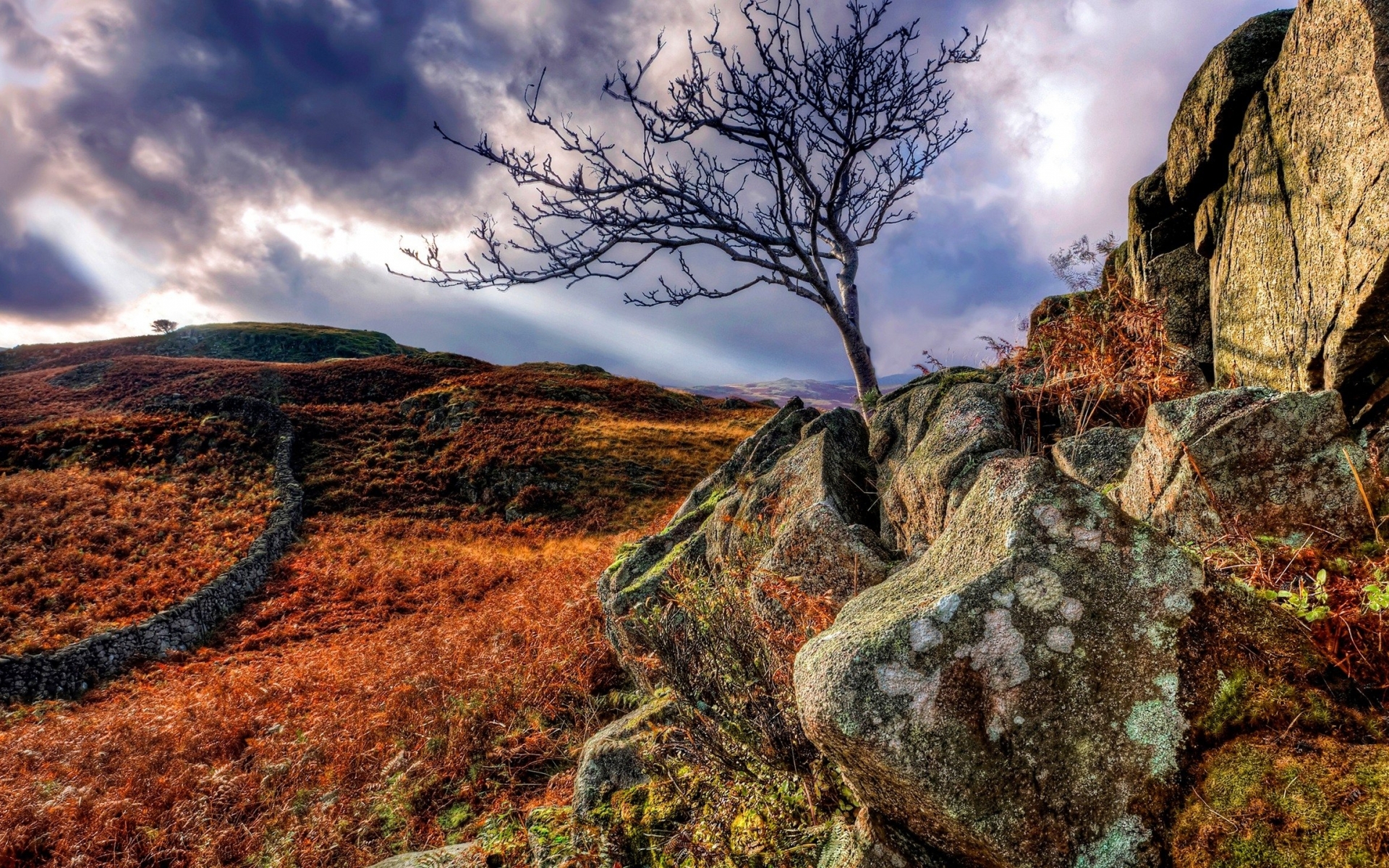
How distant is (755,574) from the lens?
5203mm

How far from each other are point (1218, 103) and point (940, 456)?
A: 374 centimetres

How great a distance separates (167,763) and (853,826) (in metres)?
10.3

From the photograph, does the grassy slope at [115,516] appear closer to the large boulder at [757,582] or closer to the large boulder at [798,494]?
the large boulder at [757,582]

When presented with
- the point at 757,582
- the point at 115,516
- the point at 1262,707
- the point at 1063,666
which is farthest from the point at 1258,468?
the point at 115,516

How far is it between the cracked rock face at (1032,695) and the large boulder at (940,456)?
235cm

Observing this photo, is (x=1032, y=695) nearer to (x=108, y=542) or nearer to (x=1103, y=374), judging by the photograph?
(x=1103, y=374)

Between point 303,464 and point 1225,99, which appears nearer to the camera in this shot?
point 1225,99

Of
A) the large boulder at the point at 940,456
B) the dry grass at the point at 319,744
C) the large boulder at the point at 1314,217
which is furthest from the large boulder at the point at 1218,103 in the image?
the dry grass at the point at 319,744

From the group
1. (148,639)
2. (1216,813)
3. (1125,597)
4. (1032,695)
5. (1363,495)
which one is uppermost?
(1363,495)

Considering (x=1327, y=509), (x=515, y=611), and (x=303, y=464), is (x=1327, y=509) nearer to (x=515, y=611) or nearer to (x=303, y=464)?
(x=515, y=611)

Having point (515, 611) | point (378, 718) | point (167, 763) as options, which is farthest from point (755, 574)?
point (167, 763)

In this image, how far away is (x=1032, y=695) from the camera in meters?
2.30

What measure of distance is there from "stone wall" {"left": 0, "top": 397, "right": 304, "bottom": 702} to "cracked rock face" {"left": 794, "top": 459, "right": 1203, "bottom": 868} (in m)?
18.7

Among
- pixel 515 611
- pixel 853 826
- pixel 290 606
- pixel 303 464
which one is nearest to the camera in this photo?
pixel 853 826
